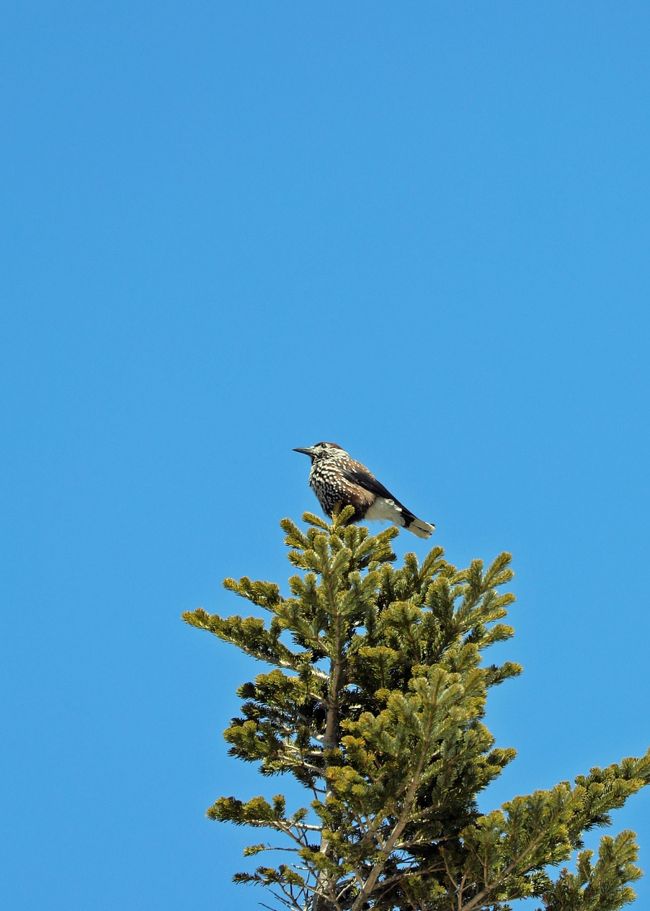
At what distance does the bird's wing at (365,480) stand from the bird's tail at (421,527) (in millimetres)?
463

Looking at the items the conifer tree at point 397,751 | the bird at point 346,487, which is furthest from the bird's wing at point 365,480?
the conifer tree at point 397,751

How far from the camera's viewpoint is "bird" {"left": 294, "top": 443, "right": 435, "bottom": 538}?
12828mm

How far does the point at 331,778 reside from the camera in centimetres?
822

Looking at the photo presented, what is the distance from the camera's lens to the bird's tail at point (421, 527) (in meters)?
13.7

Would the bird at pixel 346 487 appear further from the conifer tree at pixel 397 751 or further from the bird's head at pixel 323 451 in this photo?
the conifer tree at pixel 397 751

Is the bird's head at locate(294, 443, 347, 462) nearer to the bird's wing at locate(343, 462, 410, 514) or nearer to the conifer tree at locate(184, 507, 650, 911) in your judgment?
the bird's wing at locate(343, 462, 410, 514)

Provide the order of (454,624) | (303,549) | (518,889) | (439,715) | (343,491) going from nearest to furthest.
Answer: (439,715), (518,889), (454,624), (303,549), (343,491)

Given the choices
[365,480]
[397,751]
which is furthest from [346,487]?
[397,751]

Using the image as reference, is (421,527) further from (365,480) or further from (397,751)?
(397,751)

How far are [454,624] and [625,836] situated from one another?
195 cm

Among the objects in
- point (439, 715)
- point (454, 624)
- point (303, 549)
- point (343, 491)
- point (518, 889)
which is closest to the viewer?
point (439, 715)

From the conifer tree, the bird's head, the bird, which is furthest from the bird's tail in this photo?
the conifer tree

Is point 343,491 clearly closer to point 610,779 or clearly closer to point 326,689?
point 326,689

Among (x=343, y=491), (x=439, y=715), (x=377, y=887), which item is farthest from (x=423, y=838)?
(x=343, y=491)
